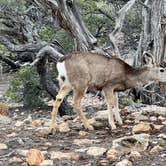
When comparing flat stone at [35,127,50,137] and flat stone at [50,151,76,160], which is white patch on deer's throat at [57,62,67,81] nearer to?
flat stone at [35,127,50,137]

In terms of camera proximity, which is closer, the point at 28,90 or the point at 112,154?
the point at 112,154

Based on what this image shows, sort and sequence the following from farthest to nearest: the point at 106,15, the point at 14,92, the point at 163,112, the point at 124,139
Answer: the point at 106,15, the point at 14,92, the point at 163,112, the point at 124,139

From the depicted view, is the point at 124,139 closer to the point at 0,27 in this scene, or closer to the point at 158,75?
the point at 158,75

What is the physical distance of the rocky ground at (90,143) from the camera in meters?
5.88

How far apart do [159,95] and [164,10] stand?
1.91 meters

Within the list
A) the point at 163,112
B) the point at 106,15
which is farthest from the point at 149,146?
the point at 106,15

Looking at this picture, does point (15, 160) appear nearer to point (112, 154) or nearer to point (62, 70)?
point (112, 154)

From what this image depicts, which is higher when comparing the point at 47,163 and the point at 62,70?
the point at 62,70

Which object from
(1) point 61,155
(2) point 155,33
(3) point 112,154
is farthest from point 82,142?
(2) point 155,33

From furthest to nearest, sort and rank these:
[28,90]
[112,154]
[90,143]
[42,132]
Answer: [28,90]
[42,132]
[90,143]
[112,154]

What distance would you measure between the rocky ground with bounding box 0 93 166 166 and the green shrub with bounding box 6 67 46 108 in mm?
3572

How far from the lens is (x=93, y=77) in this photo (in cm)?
816

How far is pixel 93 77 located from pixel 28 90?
16.2 ft

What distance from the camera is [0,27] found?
13.4 m
